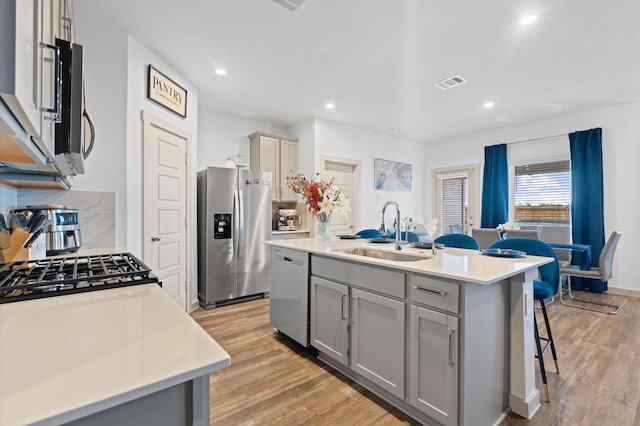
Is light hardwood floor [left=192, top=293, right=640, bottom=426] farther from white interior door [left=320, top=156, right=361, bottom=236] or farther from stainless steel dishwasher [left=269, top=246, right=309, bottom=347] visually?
white interior door [left=320, top=156, right=361, bottom=236]

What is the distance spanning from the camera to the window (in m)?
4.89

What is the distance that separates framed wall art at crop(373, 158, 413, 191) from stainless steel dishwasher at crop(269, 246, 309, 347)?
3.55 metres

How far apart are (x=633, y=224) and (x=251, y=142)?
5.90 m

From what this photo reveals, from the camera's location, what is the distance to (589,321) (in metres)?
3.34

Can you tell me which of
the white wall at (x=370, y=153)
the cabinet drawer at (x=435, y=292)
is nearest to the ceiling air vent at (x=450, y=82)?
the white wall at (x=370, y=153)

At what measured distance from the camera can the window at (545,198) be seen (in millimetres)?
4891

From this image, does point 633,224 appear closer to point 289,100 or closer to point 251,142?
point 289,100

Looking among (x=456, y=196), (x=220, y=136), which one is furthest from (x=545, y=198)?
(x=220, y=136)

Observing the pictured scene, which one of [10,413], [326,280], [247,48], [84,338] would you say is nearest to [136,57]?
[247,48]

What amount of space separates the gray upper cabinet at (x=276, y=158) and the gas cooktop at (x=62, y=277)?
333 centimetres

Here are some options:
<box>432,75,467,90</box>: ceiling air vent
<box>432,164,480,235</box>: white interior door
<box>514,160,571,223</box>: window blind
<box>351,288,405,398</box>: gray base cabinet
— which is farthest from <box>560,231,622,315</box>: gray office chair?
<box>351,288,405,398</box>: gray base cabinet

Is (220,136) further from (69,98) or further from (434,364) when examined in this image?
(434,364)

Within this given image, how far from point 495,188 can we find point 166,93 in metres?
5.59

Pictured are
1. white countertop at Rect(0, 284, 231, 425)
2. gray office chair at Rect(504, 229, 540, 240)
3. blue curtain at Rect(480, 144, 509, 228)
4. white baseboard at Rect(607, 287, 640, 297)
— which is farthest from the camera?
blue curtain at Rect(480, 144, 509, 228)
